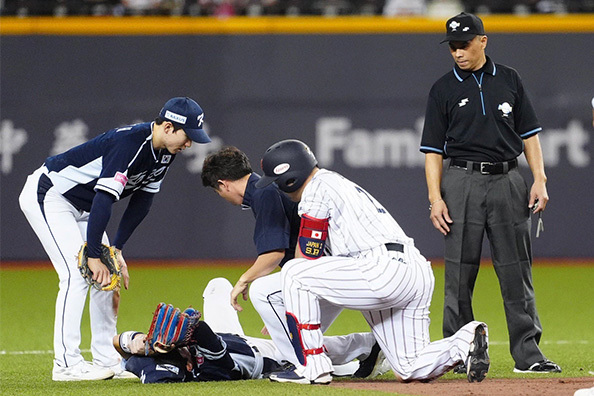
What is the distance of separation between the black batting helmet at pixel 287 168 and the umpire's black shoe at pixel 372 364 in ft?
3.93

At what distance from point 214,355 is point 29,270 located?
882 centimetres

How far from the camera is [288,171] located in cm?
560

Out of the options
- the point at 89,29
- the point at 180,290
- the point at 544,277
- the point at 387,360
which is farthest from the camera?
the point at 89,29

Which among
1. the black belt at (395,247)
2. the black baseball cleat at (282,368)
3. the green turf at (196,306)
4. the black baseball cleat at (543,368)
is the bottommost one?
the green turf at (196,306)

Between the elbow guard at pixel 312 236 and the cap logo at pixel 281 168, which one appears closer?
the elbow guard at pixel 312 236

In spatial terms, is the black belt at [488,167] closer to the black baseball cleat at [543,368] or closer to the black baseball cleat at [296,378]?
the black baseball cleat at [543,368]

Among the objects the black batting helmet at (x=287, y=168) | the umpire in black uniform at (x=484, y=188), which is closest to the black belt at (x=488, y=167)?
the umpire in black uniform at (x=484, y=188)

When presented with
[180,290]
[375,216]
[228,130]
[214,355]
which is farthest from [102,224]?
[228,130]

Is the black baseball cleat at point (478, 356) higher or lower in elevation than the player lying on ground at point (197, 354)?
higher

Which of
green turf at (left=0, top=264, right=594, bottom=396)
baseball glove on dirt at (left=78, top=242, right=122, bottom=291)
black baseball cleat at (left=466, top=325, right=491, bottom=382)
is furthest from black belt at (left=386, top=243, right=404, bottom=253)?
baseball glove on dirt at (left=78, top=242, right=122, bottom=291)

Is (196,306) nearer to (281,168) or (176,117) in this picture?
(176,117)

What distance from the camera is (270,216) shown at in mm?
5855

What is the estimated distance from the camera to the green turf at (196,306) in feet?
18.3

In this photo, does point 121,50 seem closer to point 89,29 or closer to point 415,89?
point 89,29
